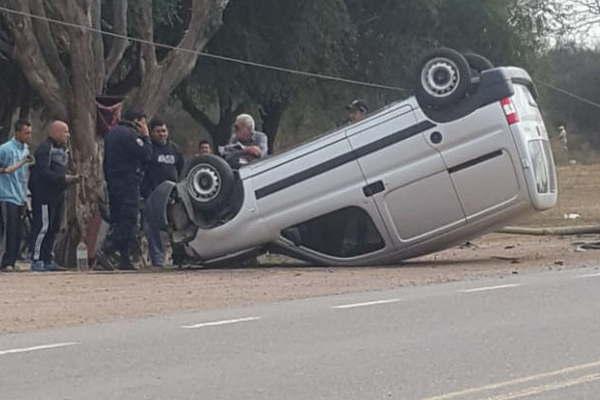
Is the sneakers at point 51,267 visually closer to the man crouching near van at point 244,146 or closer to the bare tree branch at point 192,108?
the man crouching near van at point 244,146

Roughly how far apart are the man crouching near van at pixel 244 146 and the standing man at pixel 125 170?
3.32 ft

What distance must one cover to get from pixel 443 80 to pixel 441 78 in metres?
0.04

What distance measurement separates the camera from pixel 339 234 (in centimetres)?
1730

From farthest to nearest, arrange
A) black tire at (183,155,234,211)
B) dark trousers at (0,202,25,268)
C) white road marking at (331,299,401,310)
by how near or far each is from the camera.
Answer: dark trousers at (0,202,25,268), black tire at (183,155,234,211), white road marking at (331,299,401,310)

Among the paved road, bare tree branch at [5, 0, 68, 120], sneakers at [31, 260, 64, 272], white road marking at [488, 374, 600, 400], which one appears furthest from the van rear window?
white road marking at [488, 374, 600, 400]

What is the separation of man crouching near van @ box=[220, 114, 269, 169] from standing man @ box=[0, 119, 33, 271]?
2458mm

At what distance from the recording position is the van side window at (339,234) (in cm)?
1703

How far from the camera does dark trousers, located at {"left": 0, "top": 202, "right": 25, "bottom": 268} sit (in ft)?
58.0

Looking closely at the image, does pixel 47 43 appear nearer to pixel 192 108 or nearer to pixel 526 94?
pixel 526 94

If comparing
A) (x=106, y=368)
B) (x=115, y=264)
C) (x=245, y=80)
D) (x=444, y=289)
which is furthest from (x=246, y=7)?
(x=106, y=368)

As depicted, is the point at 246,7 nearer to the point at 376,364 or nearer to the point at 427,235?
the point at 427,235

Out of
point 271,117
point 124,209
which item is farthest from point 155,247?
point 271,117

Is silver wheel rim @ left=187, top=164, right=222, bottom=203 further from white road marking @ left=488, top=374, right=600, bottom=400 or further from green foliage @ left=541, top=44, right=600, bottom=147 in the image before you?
green foliage @ left=541, top=44, right=600, bottom=147

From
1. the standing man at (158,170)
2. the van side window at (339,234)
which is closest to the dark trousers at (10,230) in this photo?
the standing man at (158,170)
